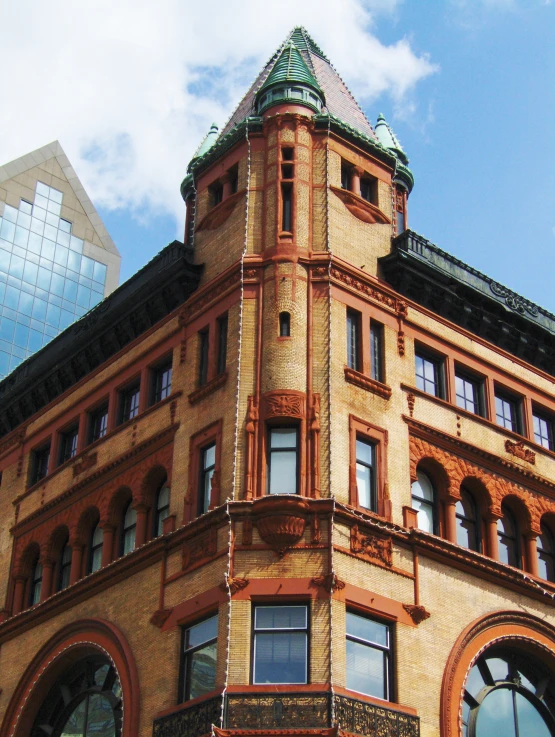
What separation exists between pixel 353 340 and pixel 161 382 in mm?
6964

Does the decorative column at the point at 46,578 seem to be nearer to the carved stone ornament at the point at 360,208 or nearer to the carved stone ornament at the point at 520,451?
the carved stone ornament at the point at 360,208

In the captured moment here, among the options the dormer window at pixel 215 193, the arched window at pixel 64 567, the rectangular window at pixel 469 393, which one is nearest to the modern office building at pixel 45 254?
the arched window at pixel 64 567

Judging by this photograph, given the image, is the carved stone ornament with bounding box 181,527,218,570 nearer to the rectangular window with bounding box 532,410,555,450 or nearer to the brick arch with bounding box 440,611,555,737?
the brick arch with bounding box 440,611,555,737

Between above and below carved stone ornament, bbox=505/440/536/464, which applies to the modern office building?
above

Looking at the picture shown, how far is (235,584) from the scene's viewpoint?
34000 millimetres

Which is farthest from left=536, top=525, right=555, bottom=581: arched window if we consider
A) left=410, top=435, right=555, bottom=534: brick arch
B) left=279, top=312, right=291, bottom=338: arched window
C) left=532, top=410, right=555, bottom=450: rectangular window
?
left=279, top=312, right=291, bottom=338: arched window

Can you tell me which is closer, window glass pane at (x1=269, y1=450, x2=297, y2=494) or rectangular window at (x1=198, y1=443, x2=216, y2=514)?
window glass pane at (x1=269, y1=450, x2=297, y2=494)

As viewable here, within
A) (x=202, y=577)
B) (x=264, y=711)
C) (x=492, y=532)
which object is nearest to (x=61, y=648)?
(x=202, y=577)

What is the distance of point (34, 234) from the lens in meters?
86.1

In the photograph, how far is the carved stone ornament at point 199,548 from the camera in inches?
1406

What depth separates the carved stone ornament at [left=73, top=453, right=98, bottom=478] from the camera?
44125 millimetres

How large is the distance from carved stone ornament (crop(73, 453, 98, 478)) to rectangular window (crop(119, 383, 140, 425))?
56.1 inches

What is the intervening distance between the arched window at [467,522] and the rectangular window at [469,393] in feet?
Answer: 9.80

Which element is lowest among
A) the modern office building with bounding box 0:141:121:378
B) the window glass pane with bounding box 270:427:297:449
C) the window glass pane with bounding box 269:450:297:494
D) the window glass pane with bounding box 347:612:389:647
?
the window glass pane with bounding box 347:612:389:647
